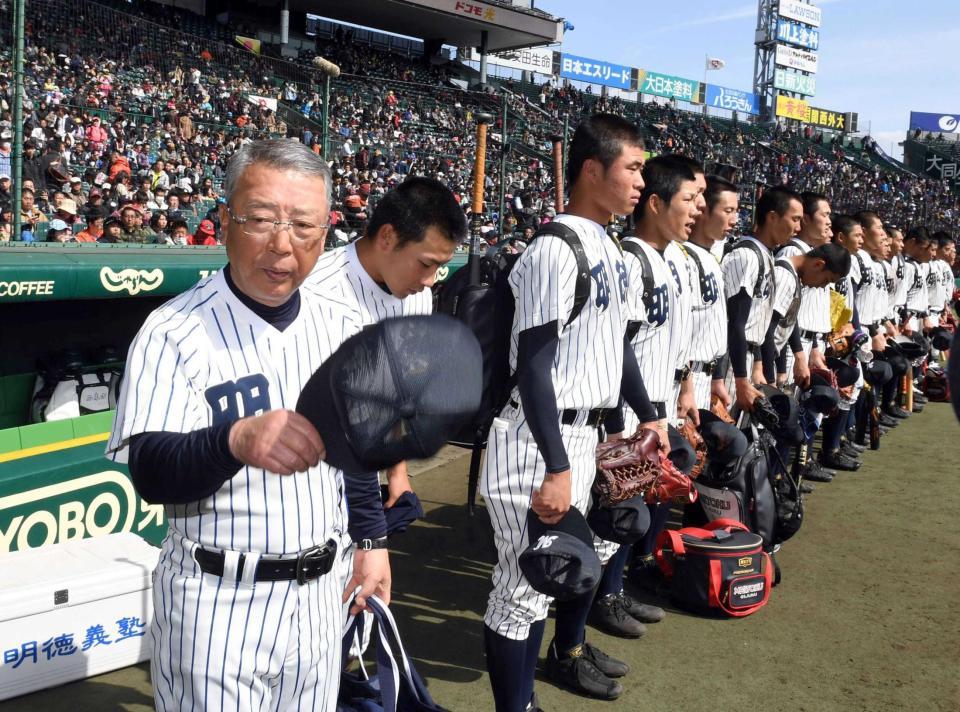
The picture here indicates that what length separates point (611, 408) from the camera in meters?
3.18

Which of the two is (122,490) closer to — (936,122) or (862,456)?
(862,456)

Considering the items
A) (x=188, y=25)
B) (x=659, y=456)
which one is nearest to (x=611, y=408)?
(x=659, y=456)

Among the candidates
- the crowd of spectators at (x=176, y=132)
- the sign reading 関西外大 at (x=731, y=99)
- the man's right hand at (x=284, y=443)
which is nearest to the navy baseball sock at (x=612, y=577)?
the man's right hand at (x=284, y=443)

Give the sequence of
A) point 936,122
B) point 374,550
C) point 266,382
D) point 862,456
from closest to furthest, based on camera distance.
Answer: point 266,382 < point 374,550 < point 862,456 < point 936,122

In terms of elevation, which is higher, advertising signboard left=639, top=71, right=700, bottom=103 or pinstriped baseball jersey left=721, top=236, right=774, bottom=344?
advertising signboard left=639, top=71, right=700, bottom=103

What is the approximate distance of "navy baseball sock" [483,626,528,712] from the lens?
292 centimetres

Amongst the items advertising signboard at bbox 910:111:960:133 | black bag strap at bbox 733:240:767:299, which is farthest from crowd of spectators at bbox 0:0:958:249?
advertising signboard at bbox 910:111:960:133

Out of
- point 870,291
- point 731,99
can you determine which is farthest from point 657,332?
point 731,99

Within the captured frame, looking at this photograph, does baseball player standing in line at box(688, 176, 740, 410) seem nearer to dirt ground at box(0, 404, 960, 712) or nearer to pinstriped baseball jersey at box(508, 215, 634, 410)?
dirt ground at box(0, 404, 960, 712)

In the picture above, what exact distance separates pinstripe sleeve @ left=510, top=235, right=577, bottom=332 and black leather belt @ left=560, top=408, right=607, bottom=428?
0.37 m

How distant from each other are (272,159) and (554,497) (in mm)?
1526

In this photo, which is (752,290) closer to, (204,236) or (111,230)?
(204,236)

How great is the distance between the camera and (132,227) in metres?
6.70

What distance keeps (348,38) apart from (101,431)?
28.6 metres
